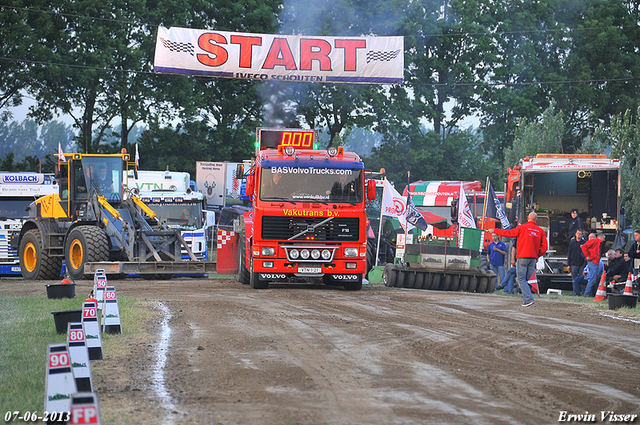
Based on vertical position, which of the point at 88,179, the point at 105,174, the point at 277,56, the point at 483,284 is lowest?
the point at 483,284

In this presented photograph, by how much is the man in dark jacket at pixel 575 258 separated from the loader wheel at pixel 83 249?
12130mm

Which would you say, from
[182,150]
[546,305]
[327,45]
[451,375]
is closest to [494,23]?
[182,150]

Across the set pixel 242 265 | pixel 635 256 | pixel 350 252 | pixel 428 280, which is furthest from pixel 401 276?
pixel 635 256

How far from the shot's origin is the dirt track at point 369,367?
6.89 meters

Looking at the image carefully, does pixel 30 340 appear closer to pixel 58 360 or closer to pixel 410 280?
pixel 58 360

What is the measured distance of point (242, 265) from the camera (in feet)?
68.3

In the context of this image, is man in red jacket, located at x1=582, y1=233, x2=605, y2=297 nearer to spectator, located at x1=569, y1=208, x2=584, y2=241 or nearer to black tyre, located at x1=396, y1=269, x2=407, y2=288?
spectator, located at x1=569, y1=208, x2=584, y2=241

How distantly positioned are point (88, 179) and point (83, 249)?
262cm

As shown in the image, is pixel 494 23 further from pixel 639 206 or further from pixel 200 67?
pixel 200 67

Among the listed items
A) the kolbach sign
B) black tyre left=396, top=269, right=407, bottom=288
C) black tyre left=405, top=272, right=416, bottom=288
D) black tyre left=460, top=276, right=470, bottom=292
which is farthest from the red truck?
the kolbach sign

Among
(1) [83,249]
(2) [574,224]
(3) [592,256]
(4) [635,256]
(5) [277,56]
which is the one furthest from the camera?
(5) [277,56]

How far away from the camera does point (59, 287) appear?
15.7 m

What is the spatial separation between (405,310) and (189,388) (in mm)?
7533

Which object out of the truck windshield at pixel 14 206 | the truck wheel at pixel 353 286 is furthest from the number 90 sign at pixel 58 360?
the truck windshield at pixel 14 206
